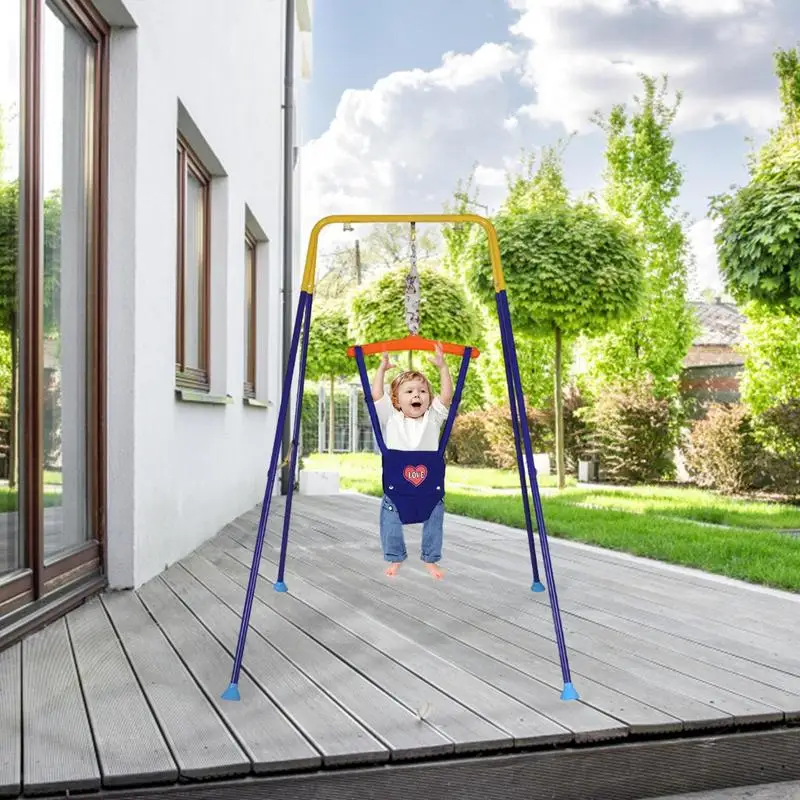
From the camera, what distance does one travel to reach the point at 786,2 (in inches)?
1351

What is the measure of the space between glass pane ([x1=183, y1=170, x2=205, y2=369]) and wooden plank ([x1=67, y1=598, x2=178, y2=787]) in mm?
2554

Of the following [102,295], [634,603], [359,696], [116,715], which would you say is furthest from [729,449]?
[116,715]

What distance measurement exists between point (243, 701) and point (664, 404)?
10317mm

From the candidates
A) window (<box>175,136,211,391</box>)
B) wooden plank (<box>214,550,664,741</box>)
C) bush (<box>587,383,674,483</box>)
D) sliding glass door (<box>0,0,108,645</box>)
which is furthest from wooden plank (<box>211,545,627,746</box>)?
bush (<box>587,383,674,483</box>)

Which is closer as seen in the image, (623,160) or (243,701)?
(243,701)

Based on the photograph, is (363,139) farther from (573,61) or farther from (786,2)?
(786,2)

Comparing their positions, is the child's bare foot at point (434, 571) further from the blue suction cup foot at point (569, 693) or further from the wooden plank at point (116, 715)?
the blue suction cup foot at point (569, 693)

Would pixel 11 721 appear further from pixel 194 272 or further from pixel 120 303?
pixel 194 272

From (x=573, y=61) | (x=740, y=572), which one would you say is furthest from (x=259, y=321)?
(x=573, y=61)

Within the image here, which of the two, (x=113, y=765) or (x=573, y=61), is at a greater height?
(x=573, y=61)

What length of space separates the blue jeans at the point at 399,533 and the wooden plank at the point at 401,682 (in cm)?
41

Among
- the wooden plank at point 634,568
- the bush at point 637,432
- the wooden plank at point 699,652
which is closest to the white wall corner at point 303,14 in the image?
the bush at point 637,432

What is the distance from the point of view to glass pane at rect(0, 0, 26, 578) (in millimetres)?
2812

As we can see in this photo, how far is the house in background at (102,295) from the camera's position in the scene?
2914 millimetres
